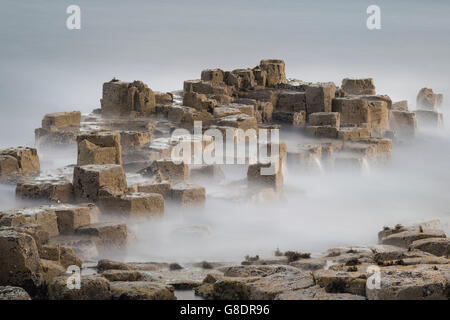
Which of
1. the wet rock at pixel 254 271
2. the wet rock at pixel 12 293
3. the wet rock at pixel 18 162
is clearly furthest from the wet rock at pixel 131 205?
the wet rock at pixel 12 293

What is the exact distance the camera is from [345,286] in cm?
1262

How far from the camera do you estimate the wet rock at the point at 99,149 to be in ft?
73.4

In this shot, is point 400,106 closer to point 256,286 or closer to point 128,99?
point 128,99

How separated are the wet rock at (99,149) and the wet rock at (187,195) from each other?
1935mm

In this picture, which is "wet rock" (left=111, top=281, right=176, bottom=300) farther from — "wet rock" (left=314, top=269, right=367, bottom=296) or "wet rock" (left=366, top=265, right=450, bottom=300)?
"wet rock" (left=366, top=265, right=450, bottom=300)

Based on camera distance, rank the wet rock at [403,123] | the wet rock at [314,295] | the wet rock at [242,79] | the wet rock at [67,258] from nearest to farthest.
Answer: the wet rock at [314,295] < the wet rock at [67,258] < the wet rock at [242,79] < the wet rock at [403,123]

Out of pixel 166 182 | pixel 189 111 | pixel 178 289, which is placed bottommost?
pixel 178 289

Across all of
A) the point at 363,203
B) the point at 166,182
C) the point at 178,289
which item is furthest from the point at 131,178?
the point at 178,289

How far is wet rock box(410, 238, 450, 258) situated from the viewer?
1670cm

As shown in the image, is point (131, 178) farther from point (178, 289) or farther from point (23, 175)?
point (178, 289)

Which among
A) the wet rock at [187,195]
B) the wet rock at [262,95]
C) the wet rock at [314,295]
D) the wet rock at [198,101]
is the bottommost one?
the wet rock at [314,295]

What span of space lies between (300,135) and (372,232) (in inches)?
507

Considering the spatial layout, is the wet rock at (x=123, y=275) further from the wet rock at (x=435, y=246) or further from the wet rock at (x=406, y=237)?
the wet rock at (x=406, y=237)
